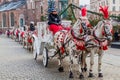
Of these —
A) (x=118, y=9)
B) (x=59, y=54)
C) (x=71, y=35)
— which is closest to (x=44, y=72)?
(x=59, y=54)

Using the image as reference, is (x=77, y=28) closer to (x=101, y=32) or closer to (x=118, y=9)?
(x=101, y=32)

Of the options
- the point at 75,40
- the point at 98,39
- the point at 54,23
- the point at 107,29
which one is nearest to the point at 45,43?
the point at 54,23

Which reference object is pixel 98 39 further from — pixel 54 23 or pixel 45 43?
pixel 45 43

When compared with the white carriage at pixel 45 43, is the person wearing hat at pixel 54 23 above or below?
above

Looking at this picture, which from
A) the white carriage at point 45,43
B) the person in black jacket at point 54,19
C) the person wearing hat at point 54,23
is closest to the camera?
the person wearing hat at point 54,23

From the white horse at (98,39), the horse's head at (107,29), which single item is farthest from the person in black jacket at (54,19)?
the horse's head at (107,29)

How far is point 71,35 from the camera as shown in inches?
476

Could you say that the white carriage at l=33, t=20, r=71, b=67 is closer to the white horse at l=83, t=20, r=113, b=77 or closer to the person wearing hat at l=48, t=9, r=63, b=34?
the person wearing hat at l=48, t=9, r=63, b=34

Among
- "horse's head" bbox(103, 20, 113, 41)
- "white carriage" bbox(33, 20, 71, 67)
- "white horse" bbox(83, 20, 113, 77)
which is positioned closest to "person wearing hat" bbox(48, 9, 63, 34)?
"white carriage" bbox(33, 20, 71, 67)

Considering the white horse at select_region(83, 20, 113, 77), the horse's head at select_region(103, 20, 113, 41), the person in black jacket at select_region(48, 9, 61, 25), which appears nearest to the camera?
the horse's head at select_region(103, 20, 113, 41)

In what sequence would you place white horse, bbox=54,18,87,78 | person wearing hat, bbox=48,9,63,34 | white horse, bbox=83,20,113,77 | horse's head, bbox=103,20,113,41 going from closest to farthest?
horse's head, bbox=103,20,113,41 < white horse, bbox=83,20,113,77 < white horse, bbox=54,18,87,78 < person wearing hat, bbox=48,9,63,34

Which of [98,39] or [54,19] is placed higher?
[54,19]

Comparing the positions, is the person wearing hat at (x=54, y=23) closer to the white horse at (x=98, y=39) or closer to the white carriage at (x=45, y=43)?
the white carriage at (x=45, y=43)

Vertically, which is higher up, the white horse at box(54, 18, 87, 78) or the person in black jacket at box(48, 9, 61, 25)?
the person in black jacket at box(48, 9, 61, 25)
